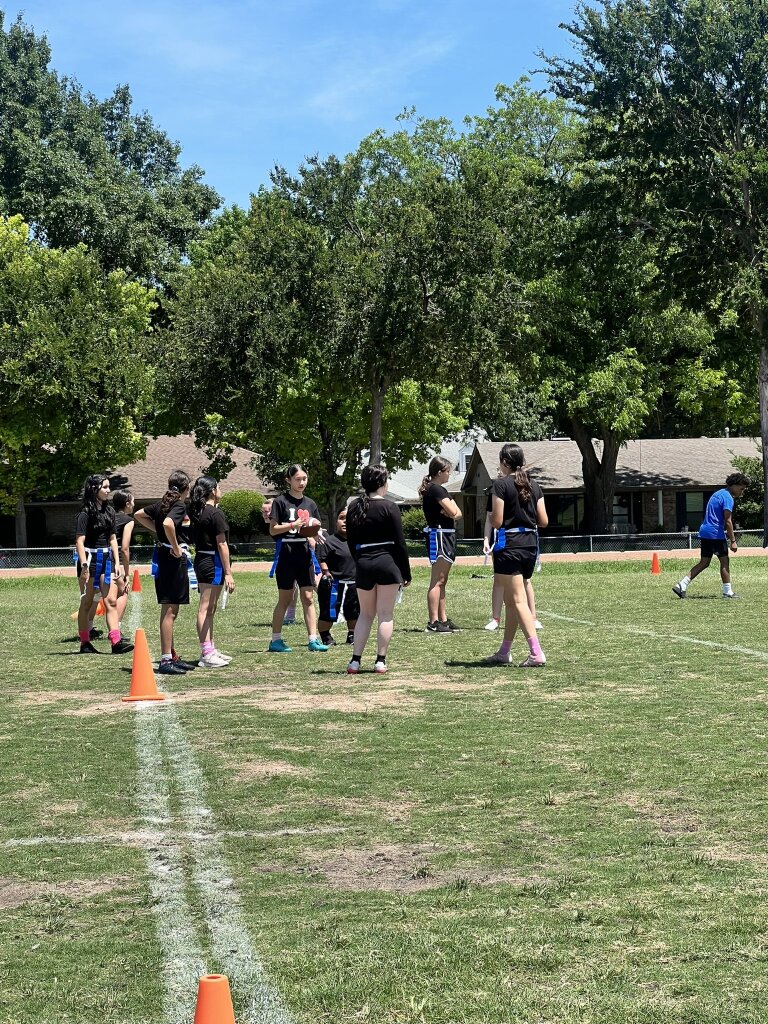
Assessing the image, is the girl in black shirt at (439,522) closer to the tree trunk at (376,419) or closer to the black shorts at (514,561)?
the black shorts at (514,561)

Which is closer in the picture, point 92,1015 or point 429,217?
point 92,1015

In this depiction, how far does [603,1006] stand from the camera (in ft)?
13.6

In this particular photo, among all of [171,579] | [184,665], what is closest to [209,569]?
[171,579]

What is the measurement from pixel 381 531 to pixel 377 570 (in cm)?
37

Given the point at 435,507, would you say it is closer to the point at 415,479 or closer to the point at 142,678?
the point at 142,678

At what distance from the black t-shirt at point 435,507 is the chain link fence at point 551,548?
2200 centimetres

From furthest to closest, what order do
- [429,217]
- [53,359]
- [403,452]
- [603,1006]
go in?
1. [403,452]
2. [53,359]
3. [429,217]
4. [603,1006]

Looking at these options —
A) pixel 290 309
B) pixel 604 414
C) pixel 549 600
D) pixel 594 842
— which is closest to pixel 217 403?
pixel 290 309

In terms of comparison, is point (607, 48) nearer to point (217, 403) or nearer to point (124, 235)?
point (217, 403)

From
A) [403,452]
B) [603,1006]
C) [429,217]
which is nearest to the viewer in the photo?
[603,1006]

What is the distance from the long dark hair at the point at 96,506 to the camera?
49.3 feet

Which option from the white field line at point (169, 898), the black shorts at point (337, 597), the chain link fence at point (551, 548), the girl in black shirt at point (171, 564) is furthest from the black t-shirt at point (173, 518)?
the chain link fence at point (551, 548)

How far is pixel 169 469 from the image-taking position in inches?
2414

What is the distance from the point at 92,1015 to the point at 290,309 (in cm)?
3916
